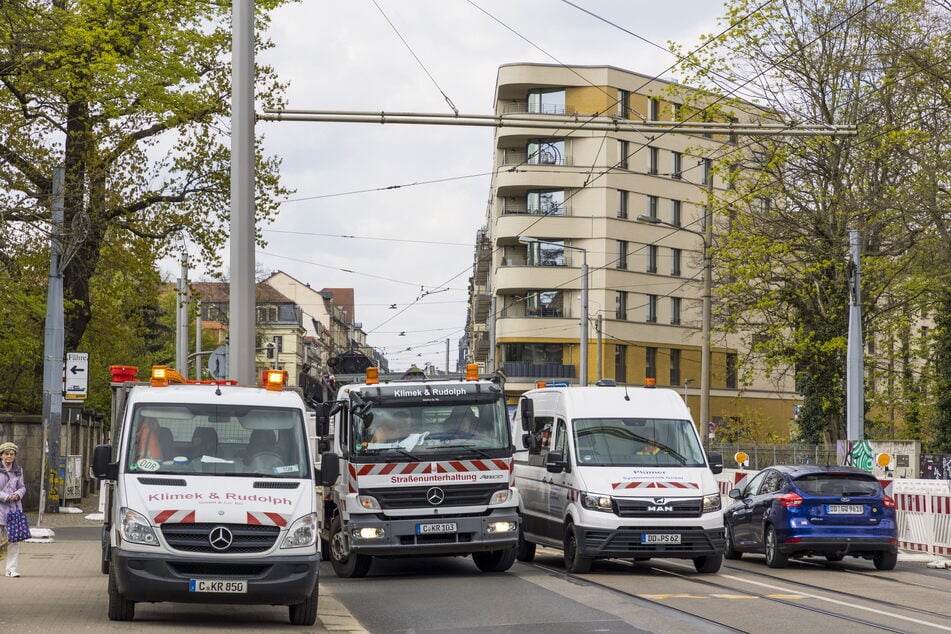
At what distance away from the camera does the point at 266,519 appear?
40.3 ft

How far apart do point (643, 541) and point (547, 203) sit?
56699 mm

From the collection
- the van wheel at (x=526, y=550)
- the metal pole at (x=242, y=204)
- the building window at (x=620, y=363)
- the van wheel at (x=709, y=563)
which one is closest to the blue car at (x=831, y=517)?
the van wheel at (x=709, y=563)

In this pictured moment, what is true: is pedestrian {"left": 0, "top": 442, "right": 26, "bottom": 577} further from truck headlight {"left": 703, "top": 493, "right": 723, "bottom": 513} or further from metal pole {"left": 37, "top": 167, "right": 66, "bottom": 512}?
metal pole {"left": 37, "top": 167, "right": 66, "bottom": 512}

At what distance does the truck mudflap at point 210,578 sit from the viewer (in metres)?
12.0

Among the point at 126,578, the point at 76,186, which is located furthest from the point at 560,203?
the point at 126,578

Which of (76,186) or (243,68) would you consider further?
(76,186)

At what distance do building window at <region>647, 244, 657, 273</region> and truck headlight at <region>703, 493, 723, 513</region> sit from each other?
196 feet

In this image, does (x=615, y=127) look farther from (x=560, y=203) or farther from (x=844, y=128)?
(x=560, y=203)

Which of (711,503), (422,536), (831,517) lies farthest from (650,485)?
(831,517)

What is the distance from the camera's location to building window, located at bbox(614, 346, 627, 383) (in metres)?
75.1

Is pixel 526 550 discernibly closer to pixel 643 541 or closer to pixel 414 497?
pixel 643 541

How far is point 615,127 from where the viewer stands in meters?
19.9

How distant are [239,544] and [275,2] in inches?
920

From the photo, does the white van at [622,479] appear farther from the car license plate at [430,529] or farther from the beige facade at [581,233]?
the beige facade at [581,233]
